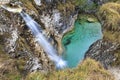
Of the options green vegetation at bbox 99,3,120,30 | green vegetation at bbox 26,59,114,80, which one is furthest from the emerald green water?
green vegetation at bbox 26,59,114,80

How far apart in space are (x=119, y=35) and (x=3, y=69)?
1394 centimetres

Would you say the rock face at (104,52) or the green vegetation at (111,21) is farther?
the green vegetation at (111,21)

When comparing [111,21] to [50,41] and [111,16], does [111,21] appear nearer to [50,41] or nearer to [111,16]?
[111,16]

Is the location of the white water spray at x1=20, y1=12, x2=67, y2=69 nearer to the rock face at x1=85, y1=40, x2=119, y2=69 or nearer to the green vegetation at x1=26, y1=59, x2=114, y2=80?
the rock face at x1=85, y1=40, x2=119, y2=69

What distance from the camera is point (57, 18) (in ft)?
124

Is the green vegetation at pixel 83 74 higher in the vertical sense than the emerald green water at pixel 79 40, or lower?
higher

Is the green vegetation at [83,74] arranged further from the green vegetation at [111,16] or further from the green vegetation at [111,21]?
the green vegetation at [111,16]

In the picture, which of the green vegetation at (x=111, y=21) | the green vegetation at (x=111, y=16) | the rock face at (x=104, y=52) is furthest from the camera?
the green vegetation at (x=111, y=16)

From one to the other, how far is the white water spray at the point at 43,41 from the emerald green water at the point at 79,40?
97 centimetres

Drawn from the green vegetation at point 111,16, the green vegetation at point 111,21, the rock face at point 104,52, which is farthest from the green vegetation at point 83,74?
the green vegetation at point 111,16

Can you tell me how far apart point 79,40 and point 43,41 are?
6.31 m

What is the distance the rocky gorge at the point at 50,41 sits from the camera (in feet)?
67.4

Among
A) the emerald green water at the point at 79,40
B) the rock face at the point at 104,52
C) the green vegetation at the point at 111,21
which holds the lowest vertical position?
the emerald green water at the point at 79,40

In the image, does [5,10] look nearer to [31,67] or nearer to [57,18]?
[31,67]
